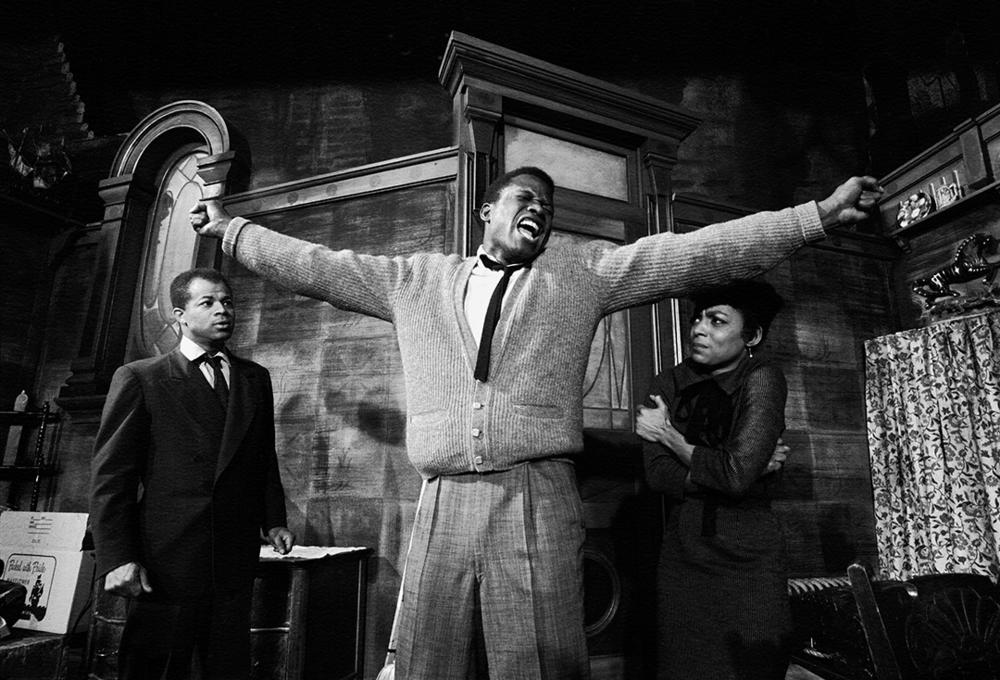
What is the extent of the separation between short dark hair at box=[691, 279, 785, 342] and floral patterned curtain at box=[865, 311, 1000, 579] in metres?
3.44

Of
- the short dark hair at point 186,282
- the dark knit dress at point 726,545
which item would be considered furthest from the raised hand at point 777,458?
the short dark hair at point 186,282

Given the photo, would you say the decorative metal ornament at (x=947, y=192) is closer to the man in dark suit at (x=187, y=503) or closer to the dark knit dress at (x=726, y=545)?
the dark knit dress at (x=726, y=545)

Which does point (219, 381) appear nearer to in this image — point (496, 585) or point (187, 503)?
point (187, 503)

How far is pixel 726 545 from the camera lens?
168 cm

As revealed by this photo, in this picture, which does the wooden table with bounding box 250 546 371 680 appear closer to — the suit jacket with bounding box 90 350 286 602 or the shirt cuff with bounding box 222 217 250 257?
the suit jacket with bounding box 90 350 286 602

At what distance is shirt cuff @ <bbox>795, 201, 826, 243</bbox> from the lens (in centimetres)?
132

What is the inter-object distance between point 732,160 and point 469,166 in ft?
10.7

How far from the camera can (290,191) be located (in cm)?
414

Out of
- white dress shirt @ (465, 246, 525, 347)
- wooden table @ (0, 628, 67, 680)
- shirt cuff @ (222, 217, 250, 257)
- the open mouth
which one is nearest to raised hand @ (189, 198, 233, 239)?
shirt cuff @ (222, 217, 250, 257)

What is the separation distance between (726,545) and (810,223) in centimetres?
98

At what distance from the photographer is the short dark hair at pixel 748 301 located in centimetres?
200

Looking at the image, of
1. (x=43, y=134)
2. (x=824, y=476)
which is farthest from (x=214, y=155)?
(x=824, y=476)

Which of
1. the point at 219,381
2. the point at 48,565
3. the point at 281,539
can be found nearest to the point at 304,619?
the point at 281,539

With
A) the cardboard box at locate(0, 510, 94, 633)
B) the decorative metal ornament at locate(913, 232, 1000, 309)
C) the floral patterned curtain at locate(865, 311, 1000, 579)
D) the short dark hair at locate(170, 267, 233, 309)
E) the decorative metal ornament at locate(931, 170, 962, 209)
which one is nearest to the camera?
the short dark hair at locate(170, 267, 233, 309)
